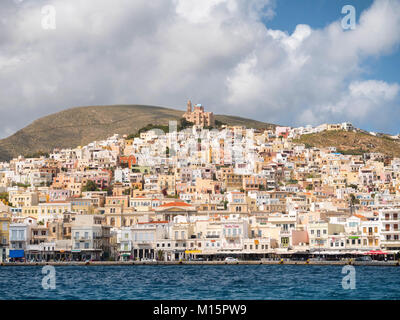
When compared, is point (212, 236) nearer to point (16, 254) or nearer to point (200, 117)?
point (16, 254)

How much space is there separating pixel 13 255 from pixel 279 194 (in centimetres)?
4356

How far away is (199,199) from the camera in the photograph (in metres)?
104

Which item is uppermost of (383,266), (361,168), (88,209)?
(361,168)

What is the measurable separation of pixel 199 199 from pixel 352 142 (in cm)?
7165

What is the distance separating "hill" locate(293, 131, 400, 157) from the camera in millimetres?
161938

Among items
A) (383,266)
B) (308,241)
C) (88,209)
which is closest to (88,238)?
(88,209)

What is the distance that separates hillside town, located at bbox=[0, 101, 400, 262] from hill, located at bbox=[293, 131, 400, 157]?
13.8 ft

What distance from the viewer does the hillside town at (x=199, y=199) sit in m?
76.9

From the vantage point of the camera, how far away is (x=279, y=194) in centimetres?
10681

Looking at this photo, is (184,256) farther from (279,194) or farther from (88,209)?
(279,194)

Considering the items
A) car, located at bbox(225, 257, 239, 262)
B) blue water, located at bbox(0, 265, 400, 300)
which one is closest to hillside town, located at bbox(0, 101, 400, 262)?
car, located at bbox(225, 257, 239, 262)

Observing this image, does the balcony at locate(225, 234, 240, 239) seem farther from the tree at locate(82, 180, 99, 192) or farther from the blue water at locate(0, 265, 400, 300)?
the tree at locate(82, 180, 99, 192)

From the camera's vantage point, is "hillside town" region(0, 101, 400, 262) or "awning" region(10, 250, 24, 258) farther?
"awning" region(10, 250, 24, 258)

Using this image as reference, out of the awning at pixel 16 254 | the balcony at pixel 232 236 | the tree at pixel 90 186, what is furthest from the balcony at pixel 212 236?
the tree at pixel 90 186
